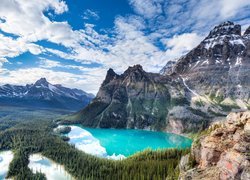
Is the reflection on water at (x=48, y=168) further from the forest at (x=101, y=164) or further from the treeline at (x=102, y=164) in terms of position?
the treeline at (x=102, y=164)

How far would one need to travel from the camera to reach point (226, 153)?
43.4 metres

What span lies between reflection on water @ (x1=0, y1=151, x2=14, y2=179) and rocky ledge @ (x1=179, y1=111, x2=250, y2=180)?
78740 mm

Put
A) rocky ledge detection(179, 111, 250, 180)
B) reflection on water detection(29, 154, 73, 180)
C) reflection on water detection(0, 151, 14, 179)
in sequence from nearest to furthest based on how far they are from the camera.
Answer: rocky ledge detection(179, 111, 250, 180), reflection on water detection(29, 154, 73, 180), reflection on water detection(0, 151, 14, 179)

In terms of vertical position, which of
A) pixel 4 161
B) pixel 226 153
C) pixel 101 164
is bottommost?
pixel 4 161

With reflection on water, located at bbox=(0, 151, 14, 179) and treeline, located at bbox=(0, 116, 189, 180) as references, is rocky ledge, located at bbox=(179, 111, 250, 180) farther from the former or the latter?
reflection on water, located at bbox=(0, 151, 14, 179)

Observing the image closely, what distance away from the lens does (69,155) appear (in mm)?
117688

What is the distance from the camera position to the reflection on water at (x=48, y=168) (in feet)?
301

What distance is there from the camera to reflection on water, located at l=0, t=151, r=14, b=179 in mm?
97250

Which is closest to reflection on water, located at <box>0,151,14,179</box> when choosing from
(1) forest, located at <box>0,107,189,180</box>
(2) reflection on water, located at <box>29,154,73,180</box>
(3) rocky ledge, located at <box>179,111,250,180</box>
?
(1) forest, located at <box>0,107,189,180</box>

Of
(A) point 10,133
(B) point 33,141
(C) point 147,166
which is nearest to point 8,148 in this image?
(B) point 33,141

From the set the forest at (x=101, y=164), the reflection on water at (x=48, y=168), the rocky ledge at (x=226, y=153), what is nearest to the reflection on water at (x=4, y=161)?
the forest at (x=101, y=164)

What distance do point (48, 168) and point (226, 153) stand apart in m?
82.2

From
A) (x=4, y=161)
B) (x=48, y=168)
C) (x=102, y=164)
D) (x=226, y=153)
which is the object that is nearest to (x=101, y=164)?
(x=102, y=164)

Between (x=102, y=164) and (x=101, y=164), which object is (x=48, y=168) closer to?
(x=101, y=164)
